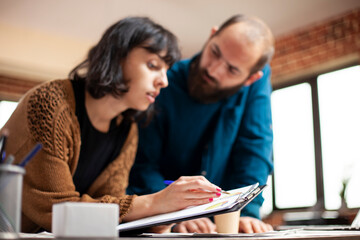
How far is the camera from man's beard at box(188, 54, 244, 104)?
1.72m

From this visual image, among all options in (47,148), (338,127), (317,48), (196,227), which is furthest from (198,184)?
(317,48)

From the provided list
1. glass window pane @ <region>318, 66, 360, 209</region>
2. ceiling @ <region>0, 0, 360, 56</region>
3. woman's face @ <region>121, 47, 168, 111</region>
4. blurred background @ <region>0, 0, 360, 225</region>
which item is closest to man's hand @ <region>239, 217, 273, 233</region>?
woman's face @ <region>121, 47, 168, 111</region>

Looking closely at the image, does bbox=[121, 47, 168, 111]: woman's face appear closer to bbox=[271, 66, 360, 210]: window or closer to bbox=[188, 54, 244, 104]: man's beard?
bbox=[188, 54, 244, 104]: man's beard

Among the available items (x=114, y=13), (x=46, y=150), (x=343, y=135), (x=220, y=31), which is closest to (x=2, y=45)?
(x=114, y=13)

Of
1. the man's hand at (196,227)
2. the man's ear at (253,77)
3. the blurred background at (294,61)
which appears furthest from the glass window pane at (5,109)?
the man's hand at (196,227)

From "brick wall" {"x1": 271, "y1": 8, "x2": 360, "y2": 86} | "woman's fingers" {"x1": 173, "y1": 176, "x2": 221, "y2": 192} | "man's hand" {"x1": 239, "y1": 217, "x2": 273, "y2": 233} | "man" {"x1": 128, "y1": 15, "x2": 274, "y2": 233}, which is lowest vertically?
"man's hand" {"x1": 239, "y1": 217, "x2": 273, "y2": 233}

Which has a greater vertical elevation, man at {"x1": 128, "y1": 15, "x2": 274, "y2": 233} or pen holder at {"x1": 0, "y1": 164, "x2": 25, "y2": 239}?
man at {"x1": 128, "y1": 15, "x2": 274, "y2": 233}

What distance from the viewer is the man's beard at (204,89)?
1.72m

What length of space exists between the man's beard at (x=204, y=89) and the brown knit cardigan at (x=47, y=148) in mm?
600

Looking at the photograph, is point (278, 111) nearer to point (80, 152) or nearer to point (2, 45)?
point (2, 45)

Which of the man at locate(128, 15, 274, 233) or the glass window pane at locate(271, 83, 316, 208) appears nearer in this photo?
the man at locate(128, 15, 274, 233)

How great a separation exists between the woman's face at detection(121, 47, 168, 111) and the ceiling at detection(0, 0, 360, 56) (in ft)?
11.8

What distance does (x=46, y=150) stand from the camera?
112 centimetres

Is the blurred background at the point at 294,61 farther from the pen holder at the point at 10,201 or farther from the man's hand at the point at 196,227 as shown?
the pen holder at the point at 10,201
